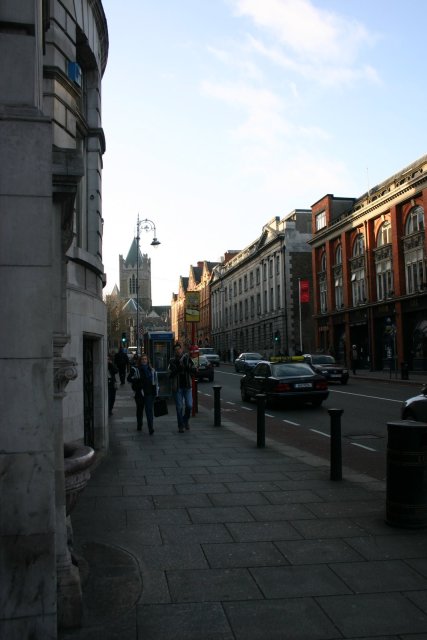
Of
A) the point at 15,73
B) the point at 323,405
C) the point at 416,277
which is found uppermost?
the point at 416,277

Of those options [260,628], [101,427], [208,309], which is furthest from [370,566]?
[208,309]

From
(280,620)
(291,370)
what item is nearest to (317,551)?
(280,620)

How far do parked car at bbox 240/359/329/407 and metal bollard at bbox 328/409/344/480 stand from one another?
10.6m

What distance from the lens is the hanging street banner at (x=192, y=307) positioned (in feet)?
55.8

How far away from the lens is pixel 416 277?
38.5m

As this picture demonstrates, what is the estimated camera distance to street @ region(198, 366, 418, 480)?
1030 cm

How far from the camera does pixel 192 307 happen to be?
56.3ft

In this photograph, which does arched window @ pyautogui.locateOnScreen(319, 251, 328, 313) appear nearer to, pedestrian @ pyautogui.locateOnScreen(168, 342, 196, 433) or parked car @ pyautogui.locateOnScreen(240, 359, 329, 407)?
parked car @ pyautogui.locateOnScreen(240, 359, 329, 407)

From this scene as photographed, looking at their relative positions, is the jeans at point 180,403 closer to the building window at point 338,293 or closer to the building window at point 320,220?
the building window at point 338,293

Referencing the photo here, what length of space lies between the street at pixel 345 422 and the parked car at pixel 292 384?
386 mm

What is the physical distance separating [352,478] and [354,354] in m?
36.0

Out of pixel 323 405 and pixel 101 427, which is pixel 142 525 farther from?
pixel 323 405

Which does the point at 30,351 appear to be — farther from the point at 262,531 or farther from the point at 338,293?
the point at 338,293

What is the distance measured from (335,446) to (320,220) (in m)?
49.5
